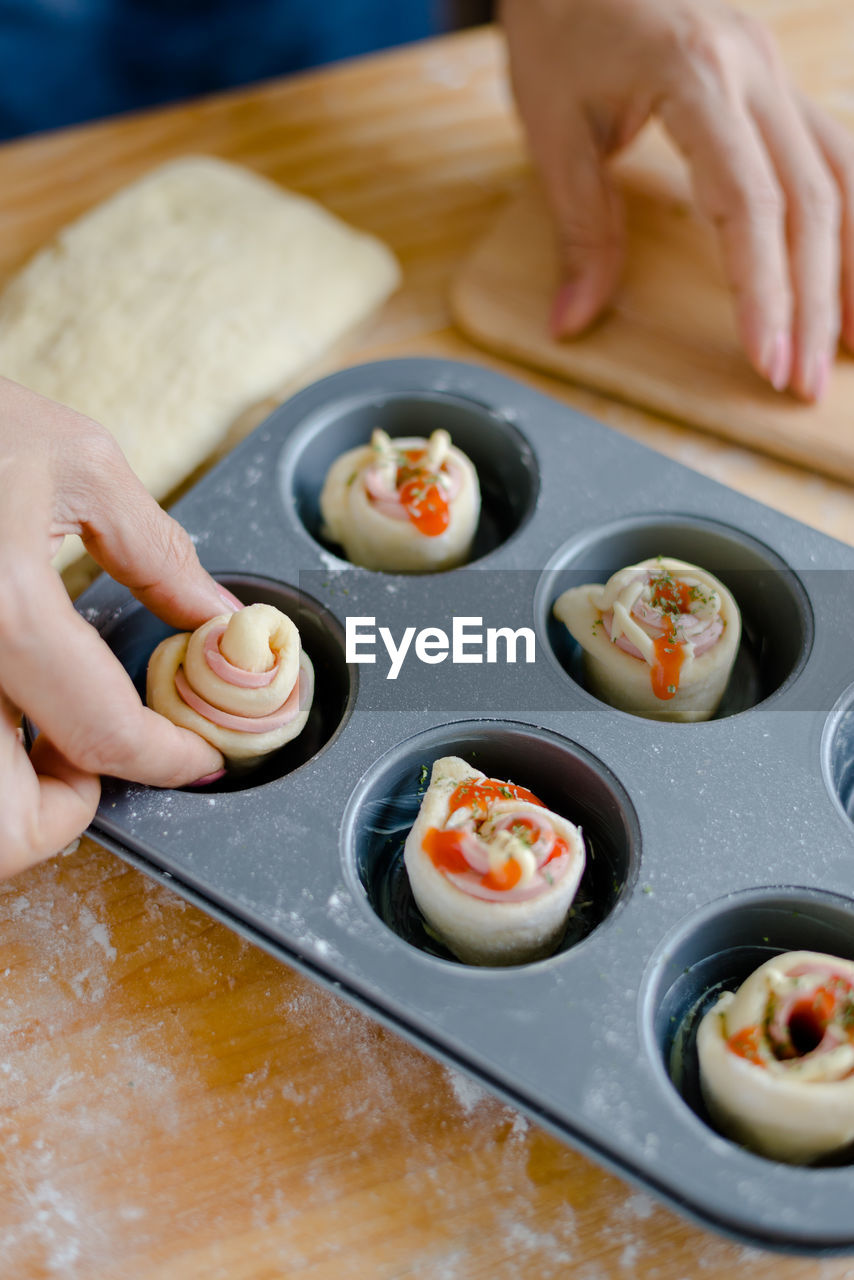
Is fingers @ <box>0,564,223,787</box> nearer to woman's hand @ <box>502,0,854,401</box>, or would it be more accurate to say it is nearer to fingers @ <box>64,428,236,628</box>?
fingers @ <box>64,428,236,628</box>

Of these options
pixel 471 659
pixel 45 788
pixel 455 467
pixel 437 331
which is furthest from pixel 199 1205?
pixel 437 331

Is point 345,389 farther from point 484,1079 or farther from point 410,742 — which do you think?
point 484,1079

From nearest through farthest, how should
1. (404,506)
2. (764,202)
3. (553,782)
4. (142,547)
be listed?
(142,547) < (553,782) < (404,506) < (764,202)

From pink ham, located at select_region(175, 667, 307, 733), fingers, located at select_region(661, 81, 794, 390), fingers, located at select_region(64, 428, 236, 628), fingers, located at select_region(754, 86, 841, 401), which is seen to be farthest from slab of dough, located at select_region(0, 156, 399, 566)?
fingers, located at select_region(754, 86, 841, 401)

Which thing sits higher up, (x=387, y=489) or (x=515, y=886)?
(x=387, y=489)

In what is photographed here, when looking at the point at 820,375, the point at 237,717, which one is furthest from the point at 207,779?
the point at 820,375

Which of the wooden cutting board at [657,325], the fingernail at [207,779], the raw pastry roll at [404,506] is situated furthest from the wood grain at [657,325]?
the fingernail at [207,779]

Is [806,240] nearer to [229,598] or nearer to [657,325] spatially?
[657,325]
